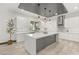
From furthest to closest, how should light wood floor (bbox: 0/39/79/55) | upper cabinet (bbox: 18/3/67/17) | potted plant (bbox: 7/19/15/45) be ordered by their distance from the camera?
potted plant (bbox: 7/19/15/45) → light wood floor (bbox: 0/39/79/55) → upper cabinet (bbox: 18/3/67/17)

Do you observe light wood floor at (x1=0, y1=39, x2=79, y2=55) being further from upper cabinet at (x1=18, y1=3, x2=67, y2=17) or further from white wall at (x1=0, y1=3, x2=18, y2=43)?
upper cabinet at (x1=18, y1=3, x2=67, y2=17)

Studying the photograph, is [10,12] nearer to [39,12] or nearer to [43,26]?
[39,12]

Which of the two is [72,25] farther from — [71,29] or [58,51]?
[58,51]

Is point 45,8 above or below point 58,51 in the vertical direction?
above

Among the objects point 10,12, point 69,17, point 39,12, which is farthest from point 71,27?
point 10,12

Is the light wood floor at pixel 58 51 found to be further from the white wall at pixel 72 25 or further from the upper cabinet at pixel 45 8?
the upper cabinet at pixel 45 8

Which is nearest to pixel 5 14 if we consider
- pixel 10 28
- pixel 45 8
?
pixel 10 28

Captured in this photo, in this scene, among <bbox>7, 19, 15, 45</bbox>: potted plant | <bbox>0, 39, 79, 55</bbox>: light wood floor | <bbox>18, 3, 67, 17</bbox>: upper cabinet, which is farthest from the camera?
<bbox>7, 19, 15, 45</bbox>: potted plant

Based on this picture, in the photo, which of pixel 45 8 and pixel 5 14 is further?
pixel 5 14

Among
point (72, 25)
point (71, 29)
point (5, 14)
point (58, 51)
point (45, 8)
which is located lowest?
point (58, 51)

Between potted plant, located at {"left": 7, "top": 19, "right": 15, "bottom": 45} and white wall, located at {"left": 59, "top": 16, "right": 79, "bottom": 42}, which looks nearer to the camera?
white wall, located at {"left": 59, "top": 16, "right": 79, "bottom": 42}

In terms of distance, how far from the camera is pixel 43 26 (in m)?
3.19

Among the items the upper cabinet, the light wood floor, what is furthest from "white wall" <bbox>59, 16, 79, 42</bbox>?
the upper cabinet
